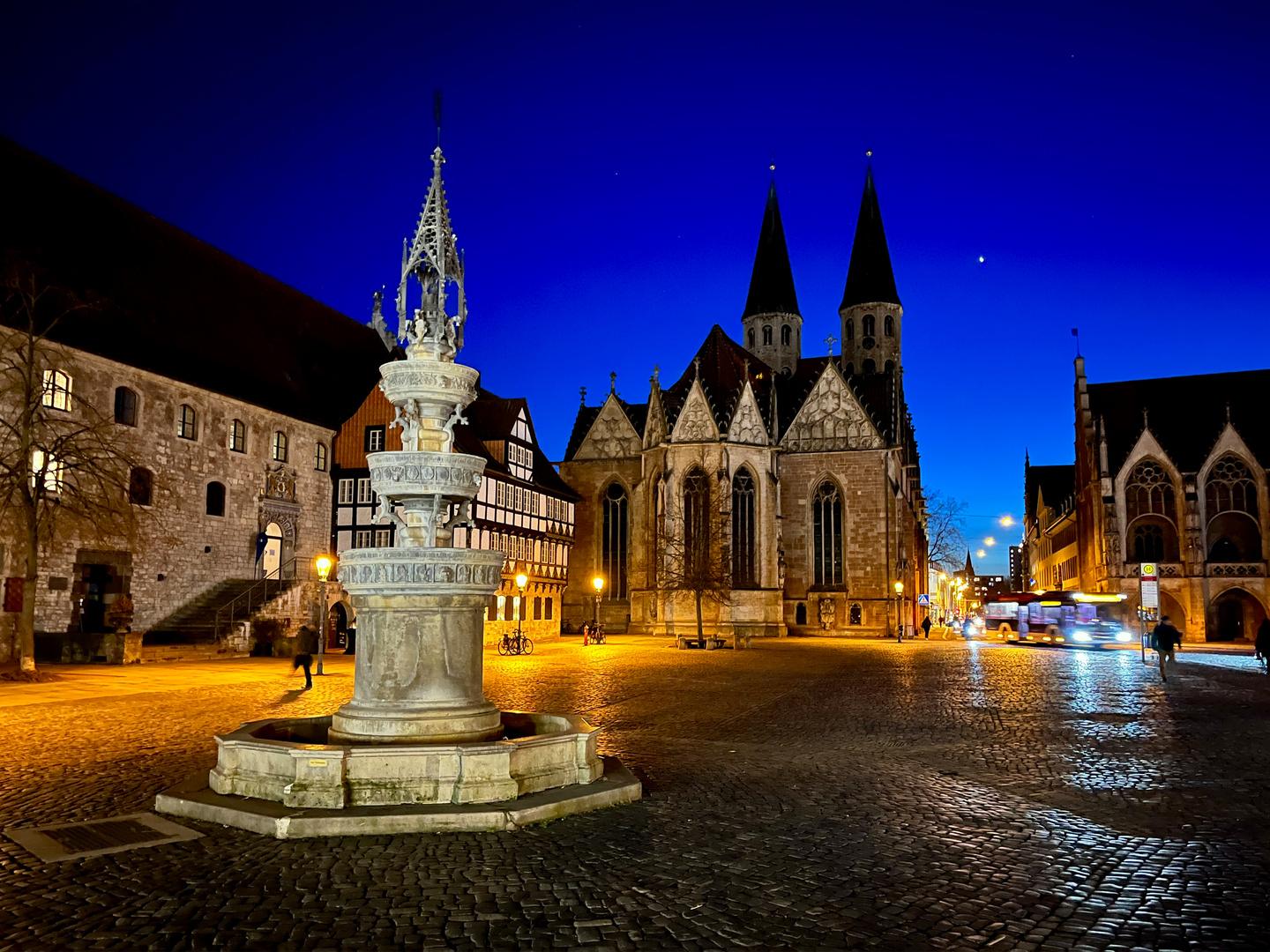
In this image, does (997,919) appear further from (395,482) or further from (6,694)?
(6,694)

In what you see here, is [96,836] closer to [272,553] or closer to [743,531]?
[272,553]

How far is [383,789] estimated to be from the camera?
26.6 ft

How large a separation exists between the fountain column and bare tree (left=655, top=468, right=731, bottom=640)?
36.3m

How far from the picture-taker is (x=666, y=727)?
Result: 14406mm

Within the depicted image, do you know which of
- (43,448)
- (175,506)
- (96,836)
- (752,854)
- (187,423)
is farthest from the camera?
(187,423)

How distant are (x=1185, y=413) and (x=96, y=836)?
6615cm

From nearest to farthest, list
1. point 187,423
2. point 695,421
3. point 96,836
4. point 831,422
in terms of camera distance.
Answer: point 96,836 < point 187,423 < point 695,421 < point 831,422

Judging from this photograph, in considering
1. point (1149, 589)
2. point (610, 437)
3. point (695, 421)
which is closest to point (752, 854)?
point (1149, 589)

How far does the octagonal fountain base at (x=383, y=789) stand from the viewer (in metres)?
7.70

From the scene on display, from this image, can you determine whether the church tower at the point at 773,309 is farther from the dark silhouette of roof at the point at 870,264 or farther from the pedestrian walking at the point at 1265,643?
the pedestrian walking at the point at 1265,643

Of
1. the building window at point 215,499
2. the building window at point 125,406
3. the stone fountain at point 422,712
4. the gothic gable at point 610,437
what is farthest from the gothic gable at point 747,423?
the stone fountain at point 422,712

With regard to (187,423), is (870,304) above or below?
above

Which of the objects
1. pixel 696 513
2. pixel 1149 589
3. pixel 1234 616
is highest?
pixel 696 513

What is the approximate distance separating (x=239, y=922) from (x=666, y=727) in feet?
30.7
